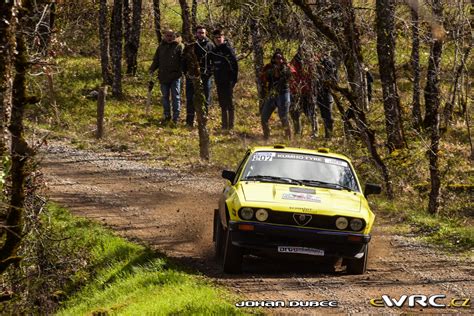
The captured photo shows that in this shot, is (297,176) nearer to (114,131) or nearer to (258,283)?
(258,283)

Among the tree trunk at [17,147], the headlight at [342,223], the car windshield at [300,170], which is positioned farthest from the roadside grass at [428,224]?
the tree trunk at [17,147]

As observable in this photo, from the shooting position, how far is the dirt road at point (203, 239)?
32.8ft

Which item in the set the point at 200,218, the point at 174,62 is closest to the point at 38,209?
the point at 200,218

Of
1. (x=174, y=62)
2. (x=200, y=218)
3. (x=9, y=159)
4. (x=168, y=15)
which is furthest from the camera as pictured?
(x=168, y=15)

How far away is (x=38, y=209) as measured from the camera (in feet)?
46.1

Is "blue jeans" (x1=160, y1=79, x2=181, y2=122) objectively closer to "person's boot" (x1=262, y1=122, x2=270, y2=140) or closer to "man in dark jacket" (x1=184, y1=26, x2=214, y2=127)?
"man in dark jacket" (x1=184, y1=26, x2=214, y2=127)

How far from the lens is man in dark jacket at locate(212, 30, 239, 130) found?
22547 millimetres

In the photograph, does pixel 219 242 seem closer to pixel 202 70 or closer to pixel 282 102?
pixel 282 102

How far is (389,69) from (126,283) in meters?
10.1

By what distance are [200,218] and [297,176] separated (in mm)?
3756

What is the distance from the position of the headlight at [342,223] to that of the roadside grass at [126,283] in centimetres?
156

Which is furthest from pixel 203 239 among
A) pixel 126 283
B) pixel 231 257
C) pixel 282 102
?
pixel 282 102

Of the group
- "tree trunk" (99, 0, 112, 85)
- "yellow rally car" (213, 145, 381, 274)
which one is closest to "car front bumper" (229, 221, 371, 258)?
"yellow rally car" (213, 145, 381, 274)

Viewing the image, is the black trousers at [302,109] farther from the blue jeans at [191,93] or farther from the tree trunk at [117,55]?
the tree trunk at [117,55]
